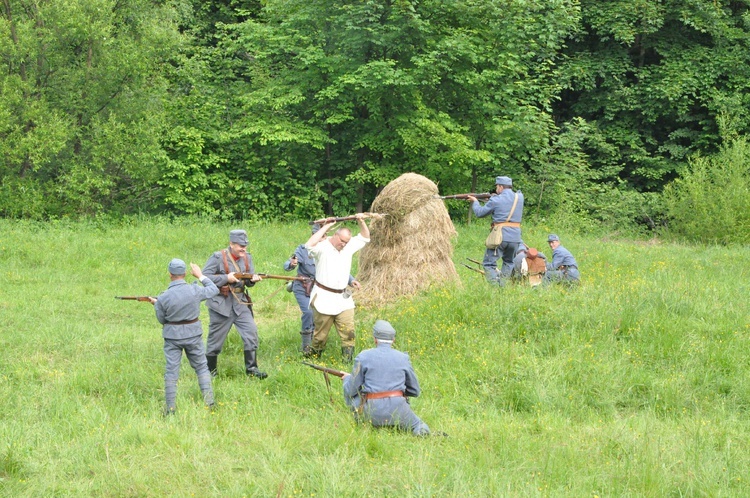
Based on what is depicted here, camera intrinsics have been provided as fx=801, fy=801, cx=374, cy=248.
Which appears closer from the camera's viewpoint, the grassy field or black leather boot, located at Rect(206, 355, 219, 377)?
the grassy field

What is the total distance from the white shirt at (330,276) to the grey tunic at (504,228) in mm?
3420

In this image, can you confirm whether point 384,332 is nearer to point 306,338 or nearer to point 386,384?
point 386,384

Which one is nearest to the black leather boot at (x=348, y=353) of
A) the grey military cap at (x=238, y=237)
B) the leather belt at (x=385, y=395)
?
the grey military cap at (x=238, y=237)

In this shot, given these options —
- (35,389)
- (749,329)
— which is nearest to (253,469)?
(35,389)

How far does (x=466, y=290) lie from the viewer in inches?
473

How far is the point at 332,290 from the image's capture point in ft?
34.7

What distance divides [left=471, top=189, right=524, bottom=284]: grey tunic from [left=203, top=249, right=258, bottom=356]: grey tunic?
4.58 metres

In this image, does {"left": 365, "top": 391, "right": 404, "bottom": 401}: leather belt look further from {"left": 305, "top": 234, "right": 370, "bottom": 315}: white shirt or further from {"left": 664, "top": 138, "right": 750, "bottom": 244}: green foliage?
{"left": 664, "top": 138, "right": 750, "bottom": 244}: green foliage

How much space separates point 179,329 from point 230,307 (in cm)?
131

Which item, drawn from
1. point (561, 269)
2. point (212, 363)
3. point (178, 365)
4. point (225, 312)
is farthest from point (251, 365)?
point (561, 269)

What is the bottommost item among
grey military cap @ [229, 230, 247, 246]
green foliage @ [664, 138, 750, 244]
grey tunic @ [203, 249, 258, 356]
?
green foliage @ [664, 138, 750, 244]

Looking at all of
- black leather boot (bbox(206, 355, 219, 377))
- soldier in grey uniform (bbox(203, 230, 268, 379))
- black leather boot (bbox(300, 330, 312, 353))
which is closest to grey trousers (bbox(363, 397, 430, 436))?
soldier in grey uniform (bbox(203, 230, 268, 379))

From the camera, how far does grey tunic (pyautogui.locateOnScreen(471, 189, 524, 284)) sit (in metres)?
13.4

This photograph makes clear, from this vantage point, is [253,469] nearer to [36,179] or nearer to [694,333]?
[694,333]
